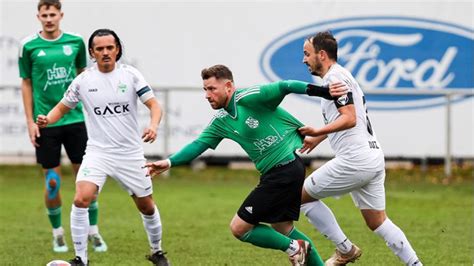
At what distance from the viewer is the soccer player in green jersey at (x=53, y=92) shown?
1091 centimetres

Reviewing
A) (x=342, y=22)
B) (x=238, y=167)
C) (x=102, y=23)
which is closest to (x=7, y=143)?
(x=102, y=23)

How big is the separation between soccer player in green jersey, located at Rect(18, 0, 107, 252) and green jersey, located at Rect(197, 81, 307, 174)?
284 cm

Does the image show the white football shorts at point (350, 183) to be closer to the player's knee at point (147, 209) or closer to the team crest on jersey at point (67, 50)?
the player's knee at point (147, 209)

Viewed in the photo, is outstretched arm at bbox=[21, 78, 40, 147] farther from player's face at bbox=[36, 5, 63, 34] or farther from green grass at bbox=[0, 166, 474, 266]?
green grass at bbox=[0, 166, 474, 266]

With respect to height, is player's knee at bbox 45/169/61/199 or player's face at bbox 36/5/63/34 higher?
player's face at bbox 36/5/63/34

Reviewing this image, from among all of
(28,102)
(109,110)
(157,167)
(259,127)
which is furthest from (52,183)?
(259,127)

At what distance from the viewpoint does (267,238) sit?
845 cm

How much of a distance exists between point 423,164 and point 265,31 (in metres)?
3.99

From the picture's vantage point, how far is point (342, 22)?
19922 mm

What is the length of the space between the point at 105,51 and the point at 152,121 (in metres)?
0.77

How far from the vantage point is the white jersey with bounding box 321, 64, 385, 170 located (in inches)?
337

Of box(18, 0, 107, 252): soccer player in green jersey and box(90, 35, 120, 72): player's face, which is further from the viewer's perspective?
box(18, 0, 107, 252): soccer player in green jersey

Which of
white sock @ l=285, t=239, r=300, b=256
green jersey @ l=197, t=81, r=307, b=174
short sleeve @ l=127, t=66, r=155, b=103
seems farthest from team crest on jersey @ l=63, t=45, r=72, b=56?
white sock @ l=285, t=239, r=300, b=256

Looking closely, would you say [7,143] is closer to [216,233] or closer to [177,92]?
[177,92]
